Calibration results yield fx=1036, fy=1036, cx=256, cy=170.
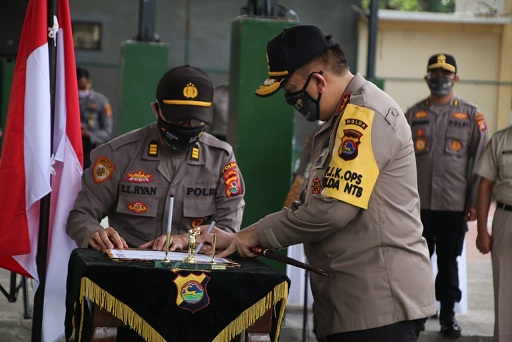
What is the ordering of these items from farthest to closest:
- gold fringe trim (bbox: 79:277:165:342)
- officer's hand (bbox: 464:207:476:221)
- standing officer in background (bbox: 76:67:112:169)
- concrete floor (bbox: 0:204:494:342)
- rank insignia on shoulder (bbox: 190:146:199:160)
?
standing officer in background (bbox: 76:67:112:169) → officer's hand (bbox: 464:207:476:221) → concrete floor (bbox: 0:204:494:342) → rank insignia on shoulder (bbox: 190:146:199:160) → gold fringe trim (bbox: 79:277:165:342)

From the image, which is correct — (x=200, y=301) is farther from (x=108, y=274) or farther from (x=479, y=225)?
(x=479, y=225)

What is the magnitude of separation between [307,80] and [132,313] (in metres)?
1.25

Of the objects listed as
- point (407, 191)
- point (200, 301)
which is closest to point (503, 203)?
point (407, 191)

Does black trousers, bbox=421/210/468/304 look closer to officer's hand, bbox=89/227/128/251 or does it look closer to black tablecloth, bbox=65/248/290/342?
officer's hand, bbox=89/227/128/251

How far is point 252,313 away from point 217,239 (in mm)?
497

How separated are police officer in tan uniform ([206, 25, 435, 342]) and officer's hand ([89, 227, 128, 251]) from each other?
28.6 inches

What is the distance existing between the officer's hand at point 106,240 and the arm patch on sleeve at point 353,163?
1131 millimetres

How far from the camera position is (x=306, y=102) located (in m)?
4.58

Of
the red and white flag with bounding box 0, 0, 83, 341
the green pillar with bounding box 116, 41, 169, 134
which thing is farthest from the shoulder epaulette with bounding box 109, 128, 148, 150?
the green pillar with bounding box 116, 41, 169, 134

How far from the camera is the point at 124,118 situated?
12.8 meters

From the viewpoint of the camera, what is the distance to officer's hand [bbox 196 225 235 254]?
4727mm

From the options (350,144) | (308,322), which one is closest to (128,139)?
(350,144)

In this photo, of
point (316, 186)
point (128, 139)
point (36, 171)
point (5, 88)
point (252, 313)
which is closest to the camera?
point (252, 313)

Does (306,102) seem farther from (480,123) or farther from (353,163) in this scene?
(480,123)
